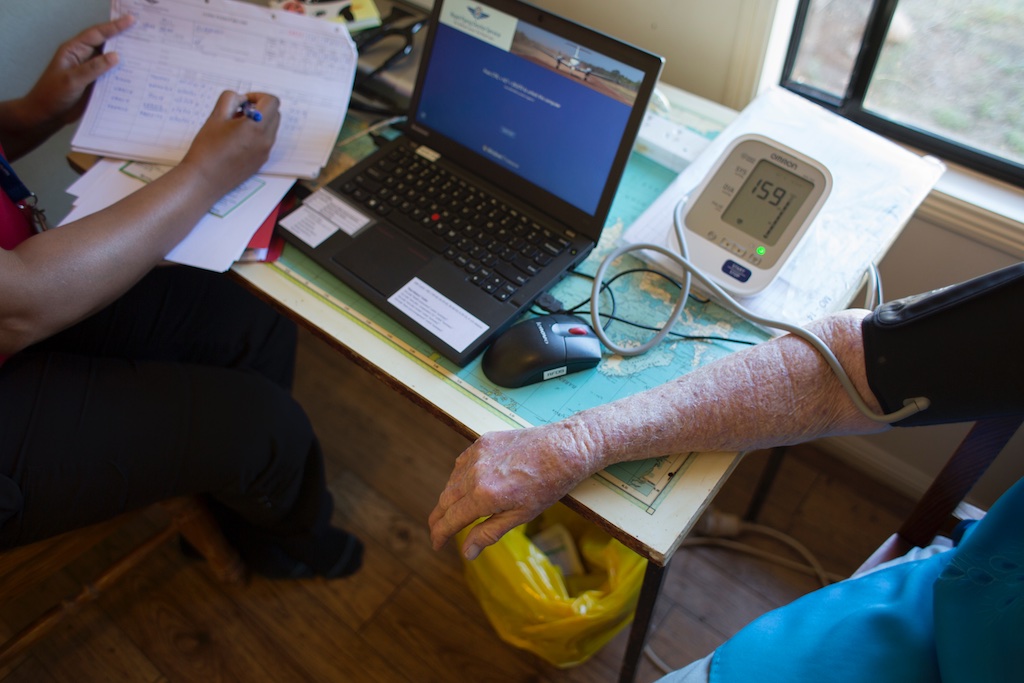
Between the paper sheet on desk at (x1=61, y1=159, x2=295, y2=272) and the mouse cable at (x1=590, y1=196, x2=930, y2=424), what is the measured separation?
0.47 m

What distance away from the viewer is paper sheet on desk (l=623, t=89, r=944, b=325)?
37.5 inches

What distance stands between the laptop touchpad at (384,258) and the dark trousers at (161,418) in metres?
Answer: 0.32

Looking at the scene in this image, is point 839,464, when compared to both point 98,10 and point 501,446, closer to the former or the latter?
Result: point 501,446

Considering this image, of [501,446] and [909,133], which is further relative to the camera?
[909,133]

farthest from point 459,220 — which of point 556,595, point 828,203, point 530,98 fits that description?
point 556,595

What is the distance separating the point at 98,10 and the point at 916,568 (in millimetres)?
1680

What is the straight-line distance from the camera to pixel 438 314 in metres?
0.90

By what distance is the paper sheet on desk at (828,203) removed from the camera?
0.95m

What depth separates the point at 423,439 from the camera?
1662mm

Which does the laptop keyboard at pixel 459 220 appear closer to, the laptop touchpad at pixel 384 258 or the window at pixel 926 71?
the laptop touchpad at pixel 384 258

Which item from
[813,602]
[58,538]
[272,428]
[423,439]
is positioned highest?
[813,602]

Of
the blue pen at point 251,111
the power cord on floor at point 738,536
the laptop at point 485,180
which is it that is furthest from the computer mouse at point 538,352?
the power cord on floor at point 738,536

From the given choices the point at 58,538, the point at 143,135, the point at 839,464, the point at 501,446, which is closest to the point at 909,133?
the point at 839,464

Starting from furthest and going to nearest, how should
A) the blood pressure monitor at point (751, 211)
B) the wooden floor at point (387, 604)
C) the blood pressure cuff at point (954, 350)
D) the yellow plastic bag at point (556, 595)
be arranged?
1. the wooden floor at point (387, 604)
2. the yellow plastic bag at point (556, 595)
3. the blood pressure monitor at point (751, 211)
4. the blood pressure cuff at point (954, 350)
